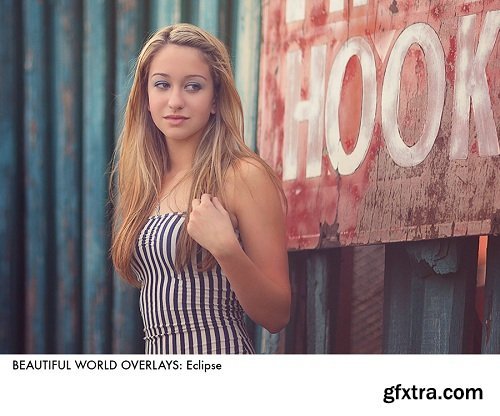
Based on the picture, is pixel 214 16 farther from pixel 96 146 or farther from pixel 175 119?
pixel 175 119

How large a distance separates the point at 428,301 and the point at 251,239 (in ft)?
2.42

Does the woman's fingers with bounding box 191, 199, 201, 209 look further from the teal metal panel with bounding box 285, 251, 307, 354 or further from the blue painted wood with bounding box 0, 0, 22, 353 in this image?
the blue painted wood with bounding box 0, 0, 22, 353

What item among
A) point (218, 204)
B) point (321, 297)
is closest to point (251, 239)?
point (218, 204)

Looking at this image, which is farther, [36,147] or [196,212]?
[36,147]

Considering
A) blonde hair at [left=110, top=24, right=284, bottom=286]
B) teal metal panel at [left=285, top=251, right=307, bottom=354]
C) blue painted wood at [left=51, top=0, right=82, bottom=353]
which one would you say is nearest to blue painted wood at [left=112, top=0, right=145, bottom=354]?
blue painted wood at [left=51, top=0, right=82, bottom=353]

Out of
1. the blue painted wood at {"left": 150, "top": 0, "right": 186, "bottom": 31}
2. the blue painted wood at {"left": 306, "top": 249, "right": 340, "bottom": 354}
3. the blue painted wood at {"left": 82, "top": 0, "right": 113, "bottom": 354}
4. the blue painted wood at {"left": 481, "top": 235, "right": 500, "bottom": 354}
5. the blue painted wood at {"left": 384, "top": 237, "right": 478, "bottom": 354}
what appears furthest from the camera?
the blue painted wood at {"left": 82, "top": 0, "right": 113, "bottom": 354}

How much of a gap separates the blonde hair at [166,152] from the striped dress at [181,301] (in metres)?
0.03

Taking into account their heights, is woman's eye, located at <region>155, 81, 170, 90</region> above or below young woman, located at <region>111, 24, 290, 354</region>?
above

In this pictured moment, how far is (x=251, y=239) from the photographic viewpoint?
301 centimetres

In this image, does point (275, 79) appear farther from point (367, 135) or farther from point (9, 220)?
point (9, 220)

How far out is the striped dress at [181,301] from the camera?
118 inches

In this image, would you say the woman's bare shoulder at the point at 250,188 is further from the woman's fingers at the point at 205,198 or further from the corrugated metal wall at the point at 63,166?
the corrugated metal wall at the point at 63,166

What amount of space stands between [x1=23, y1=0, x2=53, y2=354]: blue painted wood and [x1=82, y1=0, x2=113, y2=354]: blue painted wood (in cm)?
15

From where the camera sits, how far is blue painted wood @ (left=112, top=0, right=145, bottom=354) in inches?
157
